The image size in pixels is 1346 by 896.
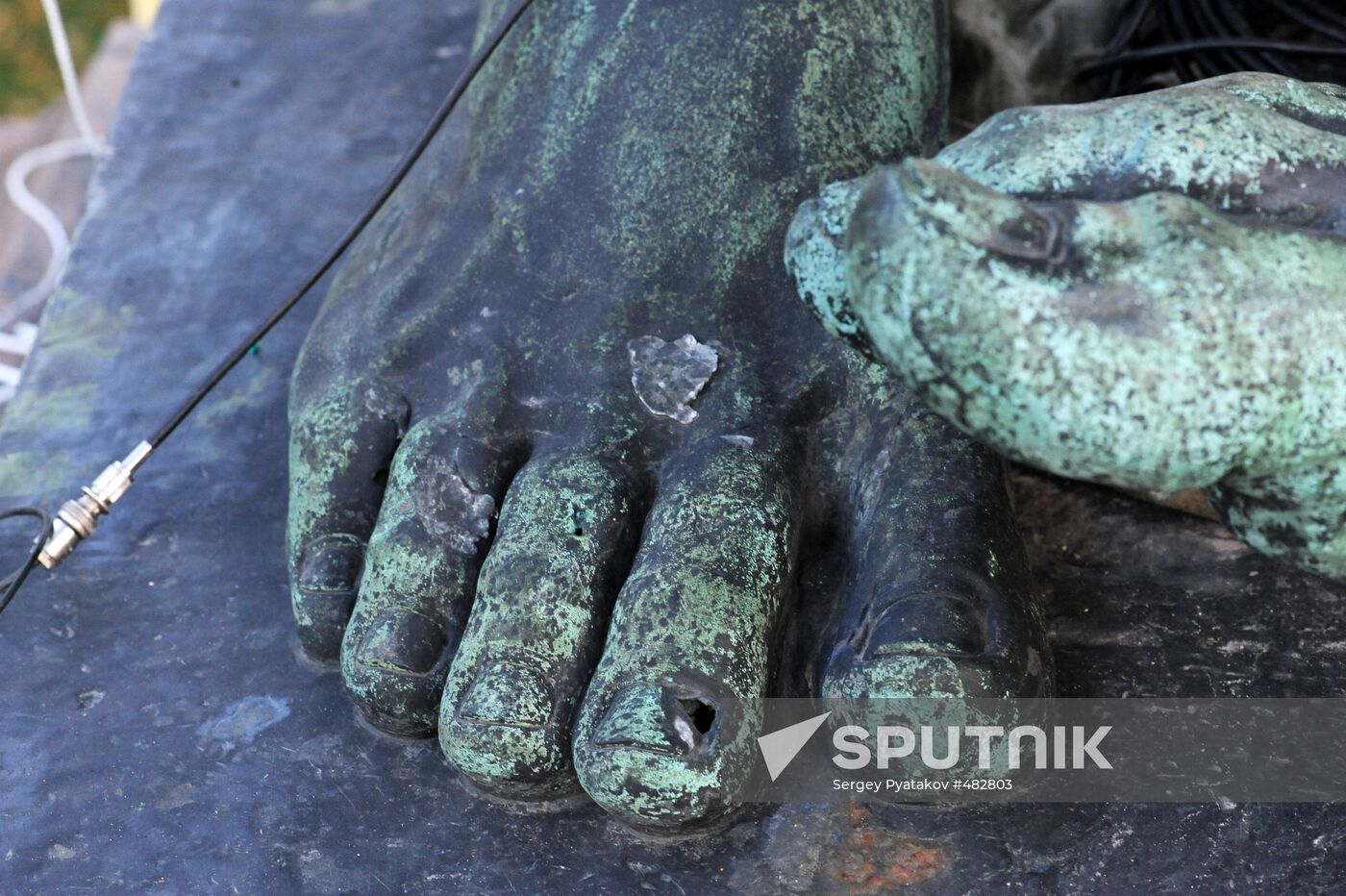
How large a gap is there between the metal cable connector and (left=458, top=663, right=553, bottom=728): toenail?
0.32 metres

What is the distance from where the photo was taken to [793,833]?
812 millimetres

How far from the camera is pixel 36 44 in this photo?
2670 millimetres

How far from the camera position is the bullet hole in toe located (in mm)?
750

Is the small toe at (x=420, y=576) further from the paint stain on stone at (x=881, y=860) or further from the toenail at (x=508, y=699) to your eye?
the paint stain on stone at (x=881, y=860)

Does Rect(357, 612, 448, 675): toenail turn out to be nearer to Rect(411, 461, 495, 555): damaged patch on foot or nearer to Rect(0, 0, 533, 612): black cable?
Rect(411, 461, 495, 555): damaged patch on foot

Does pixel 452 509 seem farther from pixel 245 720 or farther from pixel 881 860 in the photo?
pixel 881 860

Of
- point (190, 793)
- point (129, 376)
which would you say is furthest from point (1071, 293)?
point (129, 376)

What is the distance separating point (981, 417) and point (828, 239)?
13 cm

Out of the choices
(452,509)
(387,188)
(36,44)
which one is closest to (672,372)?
(452,509)

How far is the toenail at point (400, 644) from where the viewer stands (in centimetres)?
82

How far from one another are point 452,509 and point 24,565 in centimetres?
32

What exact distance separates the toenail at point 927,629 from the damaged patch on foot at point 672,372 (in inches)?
7.5

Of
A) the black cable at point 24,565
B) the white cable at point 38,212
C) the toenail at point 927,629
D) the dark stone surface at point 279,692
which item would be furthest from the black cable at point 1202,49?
the white cable at point 38,212

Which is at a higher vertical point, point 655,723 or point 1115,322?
point 1115,322
